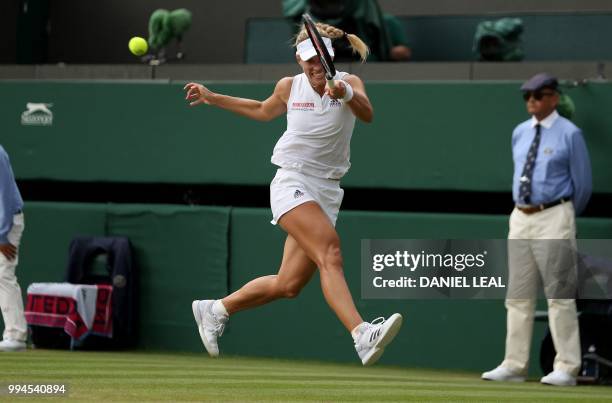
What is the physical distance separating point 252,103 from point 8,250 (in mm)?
3682

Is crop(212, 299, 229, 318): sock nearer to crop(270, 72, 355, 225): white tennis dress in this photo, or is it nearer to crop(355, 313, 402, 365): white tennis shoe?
crop(270, 72, 355, 225): white tennis dress

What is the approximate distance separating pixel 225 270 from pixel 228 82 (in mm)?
1799

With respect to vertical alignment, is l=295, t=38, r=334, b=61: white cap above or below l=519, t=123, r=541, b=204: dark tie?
above

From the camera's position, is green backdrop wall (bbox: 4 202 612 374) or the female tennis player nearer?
the female tennis player

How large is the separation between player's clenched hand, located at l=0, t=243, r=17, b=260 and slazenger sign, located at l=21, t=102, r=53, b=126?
262cm

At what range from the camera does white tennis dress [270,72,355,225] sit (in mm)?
7664

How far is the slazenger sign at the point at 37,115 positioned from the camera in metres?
13.4

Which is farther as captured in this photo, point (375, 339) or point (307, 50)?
point (307, 50)

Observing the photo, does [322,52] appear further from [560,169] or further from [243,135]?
[243,135]

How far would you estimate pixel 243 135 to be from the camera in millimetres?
12586

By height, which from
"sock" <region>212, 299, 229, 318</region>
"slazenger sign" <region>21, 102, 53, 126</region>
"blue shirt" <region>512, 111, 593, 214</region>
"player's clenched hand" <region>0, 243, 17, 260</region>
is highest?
"slazenger sign" <region>21, 102, 53, 126</region>

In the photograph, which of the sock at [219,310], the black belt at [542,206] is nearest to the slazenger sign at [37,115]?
the black belt at [542,206]

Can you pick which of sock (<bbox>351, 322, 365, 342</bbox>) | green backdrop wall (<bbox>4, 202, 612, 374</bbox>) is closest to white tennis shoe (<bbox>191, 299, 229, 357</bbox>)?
sock (<bbox>351, 322, 365, 342</bbox>)

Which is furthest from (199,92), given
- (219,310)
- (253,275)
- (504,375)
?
(253,275)
